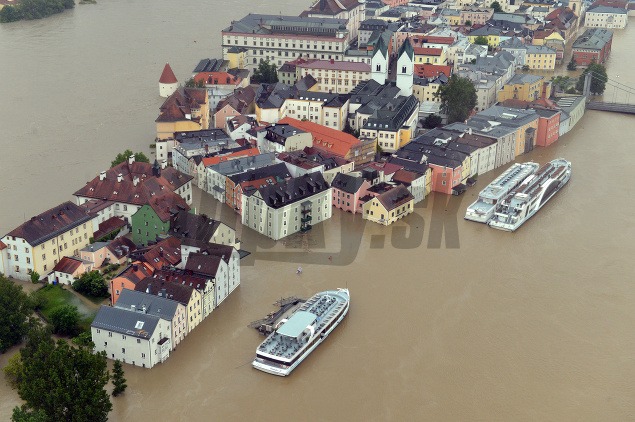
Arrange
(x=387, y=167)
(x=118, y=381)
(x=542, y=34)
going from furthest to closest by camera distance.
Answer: (x=542, y=34), (x=387, y=167), (x=118, y=381)

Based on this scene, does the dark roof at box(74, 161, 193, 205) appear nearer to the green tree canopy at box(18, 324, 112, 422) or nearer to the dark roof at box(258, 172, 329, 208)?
the dark roof at box(258, 172, 329, 208)

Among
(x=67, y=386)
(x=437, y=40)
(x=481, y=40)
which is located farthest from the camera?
(x=481, y=40)

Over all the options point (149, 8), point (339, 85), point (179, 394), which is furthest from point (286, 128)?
point (149, 8)

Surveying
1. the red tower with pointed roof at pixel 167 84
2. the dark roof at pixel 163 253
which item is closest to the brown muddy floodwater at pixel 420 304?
the dark roof at pixel 163 253

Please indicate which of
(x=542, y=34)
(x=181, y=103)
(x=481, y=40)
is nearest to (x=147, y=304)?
(x=181, y=103)

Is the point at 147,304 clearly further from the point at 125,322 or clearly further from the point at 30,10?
the point at 30,10

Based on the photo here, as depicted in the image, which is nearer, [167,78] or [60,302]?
[60,302]

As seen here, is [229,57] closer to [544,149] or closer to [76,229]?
[544,149]

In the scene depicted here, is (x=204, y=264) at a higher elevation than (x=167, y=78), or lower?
lower
